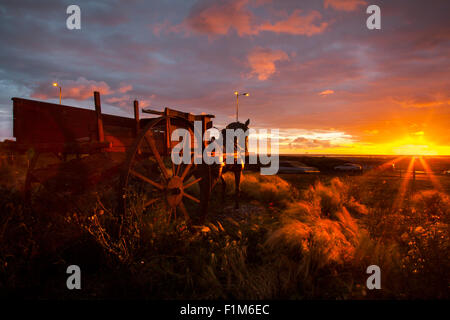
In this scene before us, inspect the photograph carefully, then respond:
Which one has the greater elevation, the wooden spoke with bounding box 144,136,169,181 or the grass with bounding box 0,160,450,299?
the wooden spoke with bounding box 144,136,169,181

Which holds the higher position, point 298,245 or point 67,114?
point 67,114

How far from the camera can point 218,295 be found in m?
3.04

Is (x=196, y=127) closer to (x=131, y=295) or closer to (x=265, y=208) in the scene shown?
(x=131, y=295)

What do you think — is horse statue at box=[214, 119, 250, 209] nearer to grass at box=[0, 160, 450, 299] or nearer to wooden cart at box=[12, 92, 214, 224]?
wooden cart at box=[12, 92, 214, 224]

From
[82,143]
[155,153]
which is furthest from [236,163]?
[82,143]

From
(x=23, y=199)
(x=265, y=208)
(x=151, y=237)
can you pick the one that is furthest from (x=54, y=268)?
(x=265, y=208)

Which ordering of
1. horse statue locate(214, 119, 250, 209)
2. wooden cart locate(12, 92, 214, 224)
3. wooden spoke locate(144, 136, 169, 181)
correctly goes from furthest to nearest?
horse statue locate(214, 119, 250, 209), wooden spoke locate(144, 136, 169, 181), wooden cart locate(12, 92, 214, 224)

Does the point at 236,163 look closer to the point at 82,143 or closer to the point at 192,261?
the point at 192,261

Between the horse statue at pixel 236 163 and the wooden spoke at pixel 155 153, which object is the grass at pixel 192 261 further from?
the horse statue at pixel 236 163

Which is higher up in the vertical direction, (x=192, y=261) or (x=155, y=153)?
(x=155, y=153)

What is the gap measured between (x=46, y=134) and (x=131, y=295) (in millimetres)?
3171

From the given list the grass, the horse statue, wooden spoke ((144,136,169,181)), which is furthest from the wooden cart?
the horse statue

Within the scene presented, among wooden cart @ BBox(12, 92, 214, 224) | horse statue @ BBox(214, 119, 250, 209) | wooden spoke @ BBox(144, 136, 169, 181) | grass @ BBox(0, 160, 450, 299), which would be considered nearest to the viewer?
grass @ BBox(0, 160, 450, 299)

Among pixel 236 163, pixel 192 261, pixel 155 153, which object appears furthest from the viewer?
pixel 236 163
